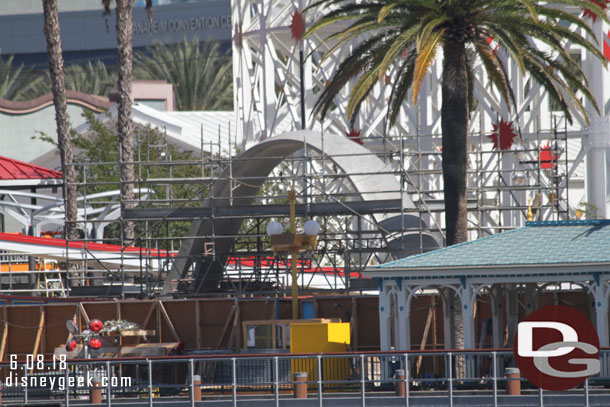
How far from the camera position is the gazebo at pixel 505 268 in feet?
87.0

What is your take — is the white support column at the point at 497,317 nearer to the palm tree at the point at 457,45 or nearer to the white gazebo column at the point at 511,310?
the white gazebo column at the point at 511,310

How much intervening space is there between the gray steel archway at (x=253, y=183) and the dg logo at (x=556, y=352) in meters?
8.80

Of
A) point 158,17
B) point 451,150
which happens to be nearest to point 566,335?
point 451,150

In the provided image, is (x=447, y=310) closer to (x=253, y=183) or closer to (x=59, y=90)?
(x=253, y=183)

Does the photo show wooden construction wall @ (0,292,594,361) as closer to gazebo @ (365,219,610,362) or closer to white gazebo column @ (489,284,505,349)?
white gazebo column @ (489,284,505,349)

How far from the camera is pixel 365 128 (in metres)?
48.3

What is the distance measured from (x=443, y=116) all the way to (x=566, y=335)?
23.8 feet

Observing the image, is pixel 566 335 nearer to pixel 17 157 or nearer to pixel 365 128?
pixel 365 128

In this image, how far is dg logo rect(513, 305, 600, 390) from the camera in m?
24.5

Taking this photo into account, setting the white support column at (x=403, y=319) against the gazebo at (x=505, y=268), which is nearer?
the gazebo at (x=505, y=268)

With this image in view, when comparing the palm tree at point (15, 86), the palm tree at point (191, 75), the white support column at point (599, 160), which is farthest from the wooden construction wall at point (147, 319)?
the palm tree at point (15, 86)

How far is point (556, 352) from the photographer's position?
82.0ft

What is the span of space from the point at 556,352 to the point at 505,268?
2676 millimetres

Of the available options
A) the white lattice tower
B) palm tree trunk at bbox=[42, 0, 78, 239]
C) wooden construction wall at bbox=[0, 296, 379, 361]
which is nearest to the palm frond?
wooden construction wall at bbox=[0, 296, 379, 361]
